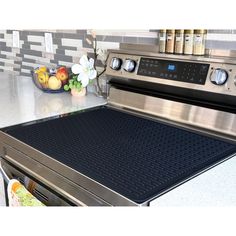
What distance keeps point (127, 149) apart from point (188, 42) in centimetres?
53

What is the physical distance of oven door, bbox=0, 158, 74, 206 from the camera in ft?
3.50

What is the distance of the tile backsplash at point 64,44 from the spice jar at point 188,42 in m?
0.07

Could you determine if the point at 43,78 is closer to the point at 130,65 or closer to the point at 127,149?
the point at 130,65

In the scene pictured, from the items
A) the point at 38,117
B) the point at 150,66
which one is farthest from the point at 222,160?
the point at 38,117

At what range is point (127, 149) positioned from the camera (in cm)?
108

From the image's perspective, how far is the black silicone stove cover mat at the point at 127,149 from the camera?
887 millimetres

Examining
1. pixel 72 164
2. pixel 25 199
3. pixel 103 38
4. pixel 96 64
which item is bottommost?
pixel 25 199

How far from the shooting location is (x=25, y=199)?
1042mm

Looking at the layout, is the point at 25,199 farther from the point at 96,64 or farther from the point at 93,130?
the point at 96,64

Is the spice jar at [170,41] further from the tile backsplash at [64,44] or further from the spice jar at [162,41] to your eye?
the tile backsplash at [64,44]

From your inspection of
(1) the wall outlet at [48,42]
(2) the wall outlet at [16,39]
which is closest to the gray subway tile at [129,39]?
(1) the wall outlet at [48,42]

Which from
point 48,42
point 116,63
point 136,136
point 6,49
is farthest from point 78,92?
point 6,49
